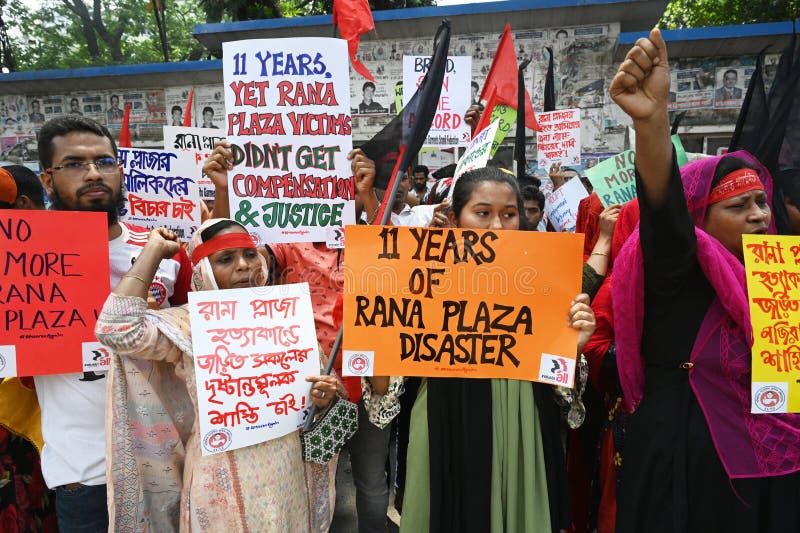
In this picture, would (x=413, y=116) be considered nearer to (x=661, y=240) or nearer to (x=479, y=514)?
(x=661, y=240)

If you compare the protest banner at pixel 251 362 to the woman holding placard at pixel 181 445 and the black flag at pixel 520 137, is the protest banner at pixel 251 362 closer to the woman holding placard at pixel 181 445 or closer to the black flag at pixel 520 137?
the woman holding placard at pixel 181 445

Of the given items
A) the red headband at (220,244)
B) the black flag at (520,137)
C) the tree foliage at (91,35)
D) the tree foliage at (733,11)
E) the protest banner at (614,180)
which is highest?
the tree foliage at (91,35)

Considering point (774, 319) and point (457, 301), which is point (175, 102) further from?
point (774, 319)

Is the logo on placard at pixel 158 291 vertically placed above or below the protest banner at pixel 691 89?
below

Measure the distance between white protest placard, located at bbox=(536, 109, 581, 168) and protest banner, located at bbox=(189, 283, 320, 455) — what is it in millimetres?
4115

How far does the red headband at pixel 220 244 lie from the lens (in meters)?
2.31

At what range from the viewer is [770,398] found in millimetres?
1759

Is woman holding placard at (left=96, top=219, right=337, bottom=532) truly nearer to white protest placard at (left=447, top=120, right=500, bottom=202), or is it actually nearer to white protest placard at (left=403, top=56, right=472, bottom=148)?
white protest placard at (left=447, top=120, right=500, bottom=202)

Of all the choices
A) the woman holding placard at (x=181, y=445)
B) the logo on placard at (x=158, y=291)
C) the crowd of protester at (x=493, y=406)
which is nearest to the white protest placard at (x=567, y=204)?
the crowd of protester at (x=493, y=406)

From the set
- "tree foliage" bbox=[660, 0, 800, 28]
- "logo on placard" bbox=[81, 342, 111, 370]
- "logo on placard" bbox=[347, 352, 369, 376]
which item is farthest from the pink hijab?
"tree foliage" bbox=[660, 0, 800, 28]

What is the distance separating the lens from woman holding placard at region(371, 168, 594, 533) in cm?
189

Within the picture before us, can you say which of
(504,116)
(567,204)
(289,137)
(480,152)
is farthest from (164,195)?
(567,204)

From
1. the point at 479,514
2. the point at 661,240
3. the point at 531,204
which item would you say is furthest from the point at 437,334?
the point at 531,204

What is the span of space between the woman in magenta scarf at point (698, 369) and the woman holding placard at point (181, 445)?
1.23 meters
